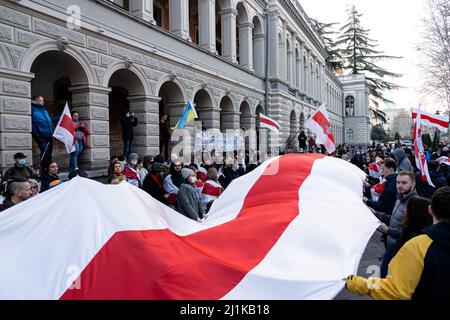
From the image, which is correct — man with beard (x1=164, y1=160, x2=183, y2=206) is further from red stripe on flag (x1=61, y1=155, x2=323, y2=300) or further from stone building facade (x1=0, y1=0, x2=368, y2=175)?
stone building facade (x1=0, y1=0, x2=368, y2=175)

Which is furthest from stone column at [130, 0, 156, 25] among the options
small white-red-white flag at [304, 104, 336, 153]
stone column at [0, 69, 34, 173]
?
small white-red-white flag at [304, 104, 336, 153]

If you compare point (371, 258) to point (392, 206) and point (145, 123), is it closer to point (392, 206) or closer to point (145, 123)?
point (392, 206)

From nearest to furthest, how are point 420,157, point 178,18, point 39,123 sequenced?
point 420,157
point 39,123
point 178,18

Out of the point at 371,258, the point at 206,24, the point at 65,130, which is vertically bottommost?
the point at 371,258

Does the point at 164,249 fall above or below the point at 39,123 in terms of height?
below

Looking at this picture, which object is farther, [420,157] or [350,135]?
[350,135]

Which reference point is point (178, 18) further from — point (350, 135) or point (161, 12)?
point (350, 135)

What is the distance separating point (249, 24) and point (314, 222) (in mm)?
22048

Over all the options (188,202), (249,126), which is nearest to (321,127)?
(188,202)

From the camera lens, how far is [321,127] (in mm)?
9141

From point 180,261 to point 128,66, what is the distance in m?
11.1

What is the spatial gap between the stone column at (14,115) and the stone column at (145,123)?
494 centimetres

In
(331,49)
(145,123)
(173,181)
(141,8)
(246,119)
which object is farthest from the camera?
(331,49)

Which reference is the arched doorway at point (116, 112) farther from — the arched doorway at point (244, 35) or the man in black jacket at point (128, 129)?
the arched doorway at point (244, 35)
